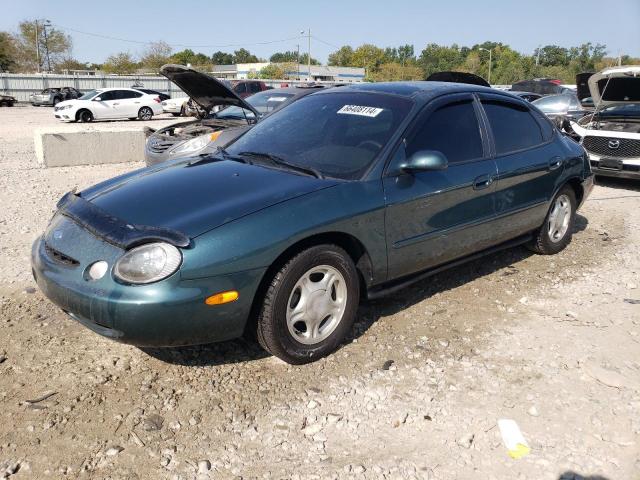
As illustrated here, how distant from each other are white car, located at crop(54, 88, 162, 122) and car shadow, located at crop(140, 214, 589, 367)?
22.6 m

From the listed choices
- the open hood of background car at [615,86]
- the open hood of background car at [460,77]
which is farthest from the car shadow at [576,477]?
the open hood of background car at [460,77]

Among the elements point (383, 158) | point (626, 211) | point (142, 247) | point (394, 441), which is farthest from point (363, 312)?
point (626, 211)

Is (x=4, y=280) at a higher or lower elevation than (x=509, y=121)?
lower

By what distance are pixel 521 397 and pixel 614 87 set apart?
281 inches

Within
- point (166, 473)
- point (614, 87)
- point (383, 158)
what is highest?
point (614, 87)

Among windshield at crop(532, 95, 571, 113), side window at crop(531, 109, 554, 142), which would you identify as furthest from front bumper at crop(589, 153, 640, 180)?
windshield at crop(532, 95, 571, 113)

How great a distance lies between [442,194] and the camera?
396 centimetres

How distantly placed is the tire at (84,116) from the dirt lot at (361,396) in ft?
70.6

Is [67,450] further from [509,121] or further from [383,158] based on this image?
[509,121]

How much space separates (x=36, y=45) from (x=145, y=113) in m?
49.9

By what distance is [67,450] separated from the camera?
2652 mm


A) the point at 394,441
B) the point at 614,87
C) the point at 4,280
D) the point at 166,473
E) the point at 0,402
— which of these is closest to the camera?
the point at 166,473

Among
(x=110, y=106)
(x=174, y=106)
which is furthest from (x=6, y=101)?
(x=110, y=106)

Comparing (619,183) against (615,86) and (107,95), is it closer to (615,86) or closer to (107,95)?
(615,86)
